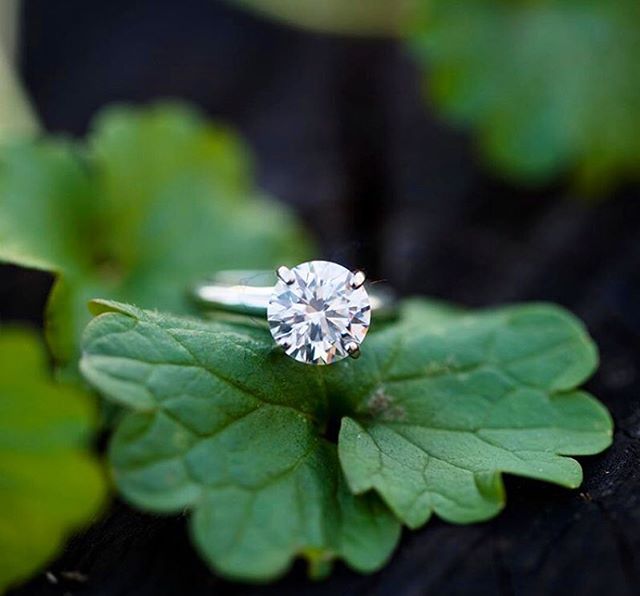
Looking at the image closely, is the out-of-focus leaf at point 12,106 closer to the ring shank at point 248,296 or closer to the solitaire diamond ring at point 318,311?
the ring shank at point 248,296

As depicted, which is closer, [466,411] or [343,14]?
[466,411]

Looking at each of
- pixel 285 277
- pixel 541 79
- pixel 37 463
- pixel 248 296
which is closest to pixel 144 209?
pixel 248 296

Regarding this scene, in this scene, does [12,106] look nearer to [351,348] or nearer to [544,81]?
[544,81]

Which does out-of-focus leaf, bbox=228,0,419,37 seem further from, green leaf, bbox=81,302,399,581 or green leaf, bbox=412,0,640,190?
green leaf, bbox=81,302,399,581

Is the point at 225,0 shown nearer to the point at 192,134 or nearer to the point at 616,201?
the point at 192,134

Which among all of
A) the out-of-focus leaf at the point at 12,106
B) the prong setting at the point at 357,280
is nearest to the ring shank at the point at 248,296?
the prong setting at the point at 357,280

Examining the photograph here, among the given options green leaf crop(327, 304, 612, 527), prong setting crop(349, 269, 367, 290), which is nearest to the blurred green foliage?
green leaf crop(327, 304, 612, 527)
